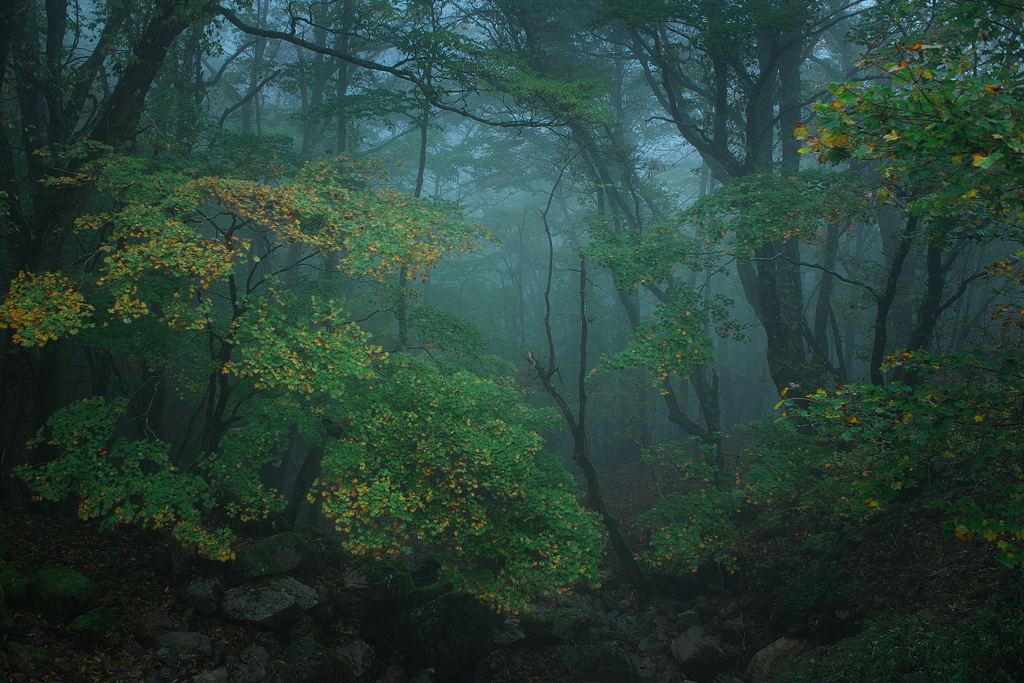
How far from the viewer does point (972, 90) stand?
15.0 ft

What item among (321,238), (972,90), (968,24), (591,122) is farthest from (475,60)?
(972,90)

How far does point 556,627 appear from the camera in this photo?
1183cm

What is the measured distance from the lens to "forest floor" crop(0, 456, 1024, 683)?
672cm

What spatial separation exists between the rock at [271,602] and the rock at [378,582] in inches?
40.9

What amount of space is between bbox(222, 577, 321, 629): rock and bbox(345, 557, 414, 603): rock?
104 cm

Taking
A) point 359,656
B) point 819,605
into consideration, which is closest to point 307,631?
point 359,656

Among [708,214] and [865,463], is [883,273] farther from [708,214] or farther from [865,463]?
[865,463]

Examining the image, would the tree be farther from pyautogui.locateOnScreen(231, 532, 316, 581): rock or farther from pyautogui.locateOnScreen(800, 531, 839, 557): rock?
pyautogui.locateOnScreen(800, 531, 839, 557): rock

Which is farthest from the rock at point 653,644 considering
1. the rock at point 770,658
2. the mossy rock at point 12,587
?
the mossy rock at point 12,587

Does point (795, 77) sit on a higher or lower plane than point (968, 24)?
higher

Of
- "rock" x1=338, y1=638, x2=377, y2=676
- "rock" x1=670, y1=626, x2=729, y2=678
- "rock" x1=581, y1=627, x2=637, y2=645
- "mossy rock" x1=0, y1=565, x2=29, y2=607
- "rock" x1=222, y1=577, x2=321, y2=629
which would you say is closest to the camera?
"mossy rock" x1=0, y1=565, x2=29, y2=607

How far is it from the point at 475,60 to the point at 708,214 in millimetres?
6874

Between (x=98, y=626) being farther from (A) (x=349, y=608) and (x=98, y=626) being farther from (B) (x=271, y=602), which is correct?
(A) (x=349, y=608)

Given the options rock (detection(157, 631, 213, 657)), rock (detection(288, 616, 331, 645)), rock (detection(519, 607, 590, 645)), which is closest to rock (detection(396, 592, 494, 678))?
rock (detection(519, 607, 590, 645))
